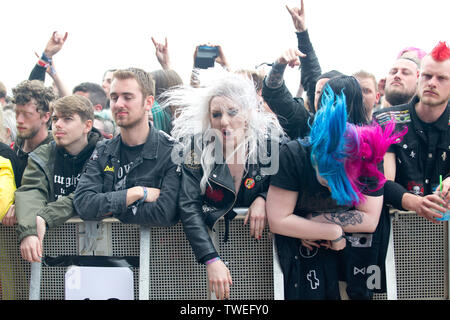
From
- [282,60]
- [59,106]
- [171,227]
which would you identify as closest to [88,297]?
[171,227]

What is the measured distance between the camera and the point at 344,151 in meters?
2.59

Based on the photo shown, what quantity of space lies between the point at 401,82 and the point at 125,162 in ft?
8.92

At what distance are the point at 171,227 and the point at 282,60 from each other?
4.60 feet

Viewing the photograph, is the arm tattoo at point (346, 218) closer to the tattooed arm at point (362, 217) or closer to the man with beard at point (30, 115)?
the tattooed arm at point (362, 217)

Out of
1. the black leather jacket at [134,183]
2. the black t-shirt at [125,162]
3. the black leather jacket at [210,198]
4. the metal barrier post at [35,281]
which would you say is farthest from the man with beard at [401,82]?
the metal barrier post at [35,281]

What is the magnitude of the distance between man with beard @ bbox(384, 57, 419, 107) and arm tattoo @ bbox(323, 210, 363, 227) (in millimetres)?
1820

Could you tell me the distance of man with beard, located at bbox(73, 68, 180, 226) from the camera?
289 centimetres

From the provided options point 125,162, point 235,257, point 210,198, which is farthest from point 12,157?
point 235,257

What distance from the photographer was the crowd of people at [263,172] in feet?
9.05

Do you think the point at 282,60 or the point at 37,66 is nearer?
the point at 282,60

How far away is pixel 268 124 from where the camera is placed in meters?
3.18

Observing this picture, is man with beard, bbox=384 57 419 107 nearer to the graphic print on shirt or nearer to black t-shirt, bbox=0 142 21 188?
the graphic print on shirt

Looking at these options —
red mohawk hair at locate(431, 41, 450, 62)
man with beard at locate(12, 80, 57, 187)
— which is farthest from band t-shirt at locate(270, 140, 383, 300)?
man with beard at locate(12, 80, 57, 187)
